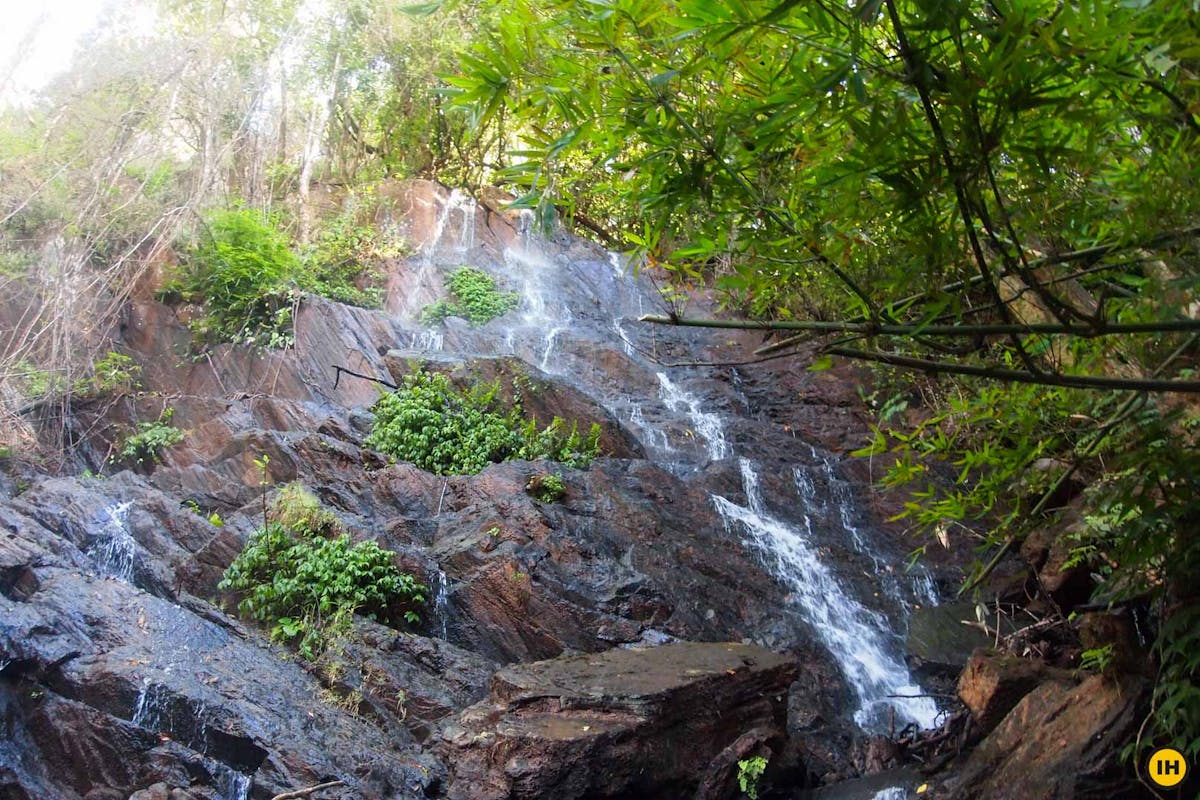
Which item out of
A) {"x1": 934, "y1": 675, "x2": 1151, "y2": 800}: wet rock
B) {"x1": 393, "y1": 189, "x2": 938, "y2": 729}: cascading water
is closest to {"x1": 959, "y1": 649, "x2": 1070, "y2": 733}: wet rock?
{"x1": 934, "y1": 675, "x2": 1151, "y2": 800}: wet rock

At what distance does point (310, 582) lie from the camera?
290 inches

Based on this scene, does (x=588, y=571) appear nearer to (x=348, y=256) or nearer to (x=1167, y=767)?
(x=1167, y=767)

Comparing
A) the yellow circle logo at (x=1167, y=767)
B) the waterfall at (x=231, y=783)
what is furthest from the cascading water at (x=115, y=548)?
the yellow circle logo at (x=1167, y=767)

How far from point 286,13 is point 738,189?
1587cm

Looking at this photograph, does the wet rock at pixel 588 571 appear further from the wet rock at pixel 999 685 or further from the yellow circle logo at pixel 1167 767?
the yellow circle logo at pixel 1167 767

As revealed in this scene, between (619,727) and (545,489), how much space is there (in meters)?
3.62

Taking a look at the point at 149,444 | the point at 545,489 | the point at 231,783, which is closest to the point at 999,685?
the point at 545,489

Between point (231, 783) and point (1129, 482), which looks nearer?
point (1129, 482)

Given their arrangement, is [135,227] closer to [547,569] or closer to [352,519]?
[352,519]

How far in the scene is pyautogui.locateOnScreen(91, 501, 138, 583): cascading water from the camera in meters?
7.45

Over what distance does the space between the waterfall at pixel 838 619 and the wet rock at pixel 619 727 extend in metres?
1.44

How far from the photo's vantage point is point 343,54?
1650cm

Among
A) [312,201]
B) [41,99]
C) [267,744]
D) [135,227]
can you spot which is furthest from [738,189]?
[312,201]

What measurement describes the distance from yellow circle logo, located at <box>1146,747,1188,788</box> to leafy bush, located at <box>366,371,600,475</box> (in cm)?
680
